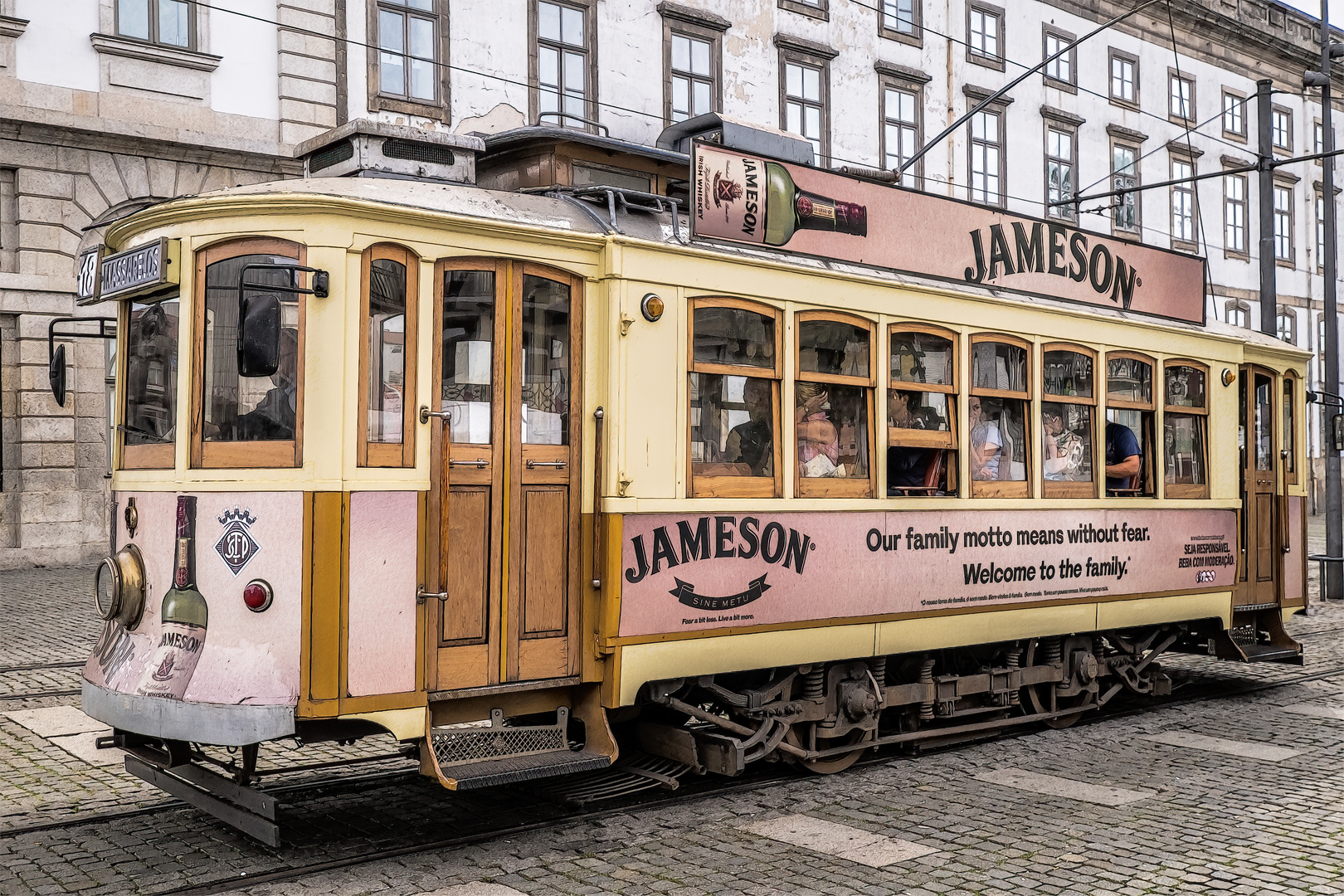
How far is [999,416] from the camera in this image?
865 cm

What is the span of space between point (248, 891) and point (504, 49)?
17536 mm

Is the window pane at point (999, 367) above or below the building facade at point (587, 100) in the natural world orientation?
below

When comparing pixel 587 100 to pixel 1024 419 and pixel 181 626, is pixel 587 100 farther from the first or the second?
pixel 181 626

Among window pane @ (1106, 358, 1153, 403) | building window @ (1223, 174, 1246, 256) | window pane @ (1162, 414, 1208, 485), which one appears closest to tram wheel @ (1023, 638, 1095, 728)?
window pane @ (1162, 414, 1208, 485)

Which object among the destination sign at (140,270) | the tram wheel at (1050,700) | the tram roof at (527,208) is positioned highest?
the tram roof at (527,208)

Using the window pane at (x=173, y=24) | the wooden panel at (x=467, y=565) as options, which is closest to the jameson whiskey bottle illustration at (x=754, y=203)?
the wooden panel at (x=467, y=565)

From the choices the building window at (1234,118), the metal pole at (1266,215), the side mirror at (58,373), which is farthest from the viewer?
the building window at (1234,118)

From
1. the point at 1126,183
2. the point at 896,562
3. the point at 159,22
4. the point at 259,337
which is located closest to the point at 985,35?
the point at 1126,183

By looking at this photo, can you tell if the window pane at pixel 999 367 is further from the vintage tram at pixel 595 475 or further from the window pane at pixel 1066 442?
the window pane at pixel 1066 442

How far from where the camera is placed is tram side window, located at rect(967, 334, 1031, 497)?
846cm

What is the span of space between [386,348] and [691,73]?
1884 centimetres

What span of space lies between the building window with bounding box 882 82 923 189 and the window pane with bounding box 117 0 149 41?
1444cm

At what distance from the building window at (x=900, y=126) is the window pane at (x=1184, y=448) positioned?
17370mm

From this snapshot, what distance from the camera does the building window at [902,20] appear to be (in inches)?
A: 1065
